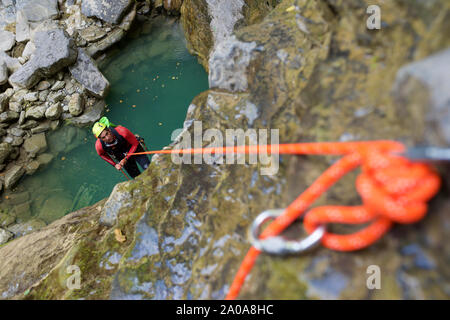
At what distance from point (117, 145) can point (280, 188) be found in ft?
10.2

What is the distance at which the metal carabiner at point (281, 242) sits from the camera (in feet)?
4.34

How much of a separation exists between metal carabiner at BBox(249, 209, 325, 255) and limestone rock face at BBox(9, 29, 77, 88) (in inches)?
295

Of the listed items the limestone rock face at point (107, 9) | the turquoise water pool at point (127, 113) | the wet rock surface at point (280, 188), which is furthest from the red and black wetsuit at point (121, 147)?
the limestone rock face at point (107, 9)

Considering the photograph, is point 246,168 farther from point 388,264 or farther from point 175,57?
point 175,57

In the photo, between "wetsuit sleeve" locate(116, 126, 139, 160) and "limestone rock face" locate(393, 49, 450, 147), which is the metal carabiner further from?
"wetsuit sleeve" locate(116, 126, 139, 160)

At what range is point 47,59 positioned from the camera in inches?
283

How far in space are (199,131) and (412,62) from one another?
1717 millimetres

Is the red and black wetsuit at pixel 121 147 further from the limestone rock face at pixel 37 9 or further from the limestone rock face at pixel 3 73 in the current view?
the limestone rock face at pixel 37 9

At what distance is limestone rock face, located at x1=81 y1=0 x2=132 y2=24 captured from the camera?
7.97 metres

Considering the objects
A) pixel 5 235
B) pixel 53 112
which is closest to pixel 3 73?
pixel 53 112

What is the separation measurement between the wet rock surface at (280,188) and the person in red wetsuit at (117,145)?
1187mm

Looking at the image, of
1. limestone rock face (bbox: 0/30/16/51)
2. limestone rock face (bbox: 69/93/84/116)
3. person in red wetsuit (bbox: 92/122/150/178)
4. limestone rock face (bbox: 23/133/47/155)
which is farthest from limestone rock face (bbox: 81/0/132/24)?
person in red wetsuit (bbox: 92/122/150/178)

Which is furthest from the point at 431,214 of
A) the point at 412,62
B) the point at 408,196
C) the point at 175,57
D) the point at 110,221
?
the point at 175,57

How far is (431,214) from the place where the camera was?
116cm
